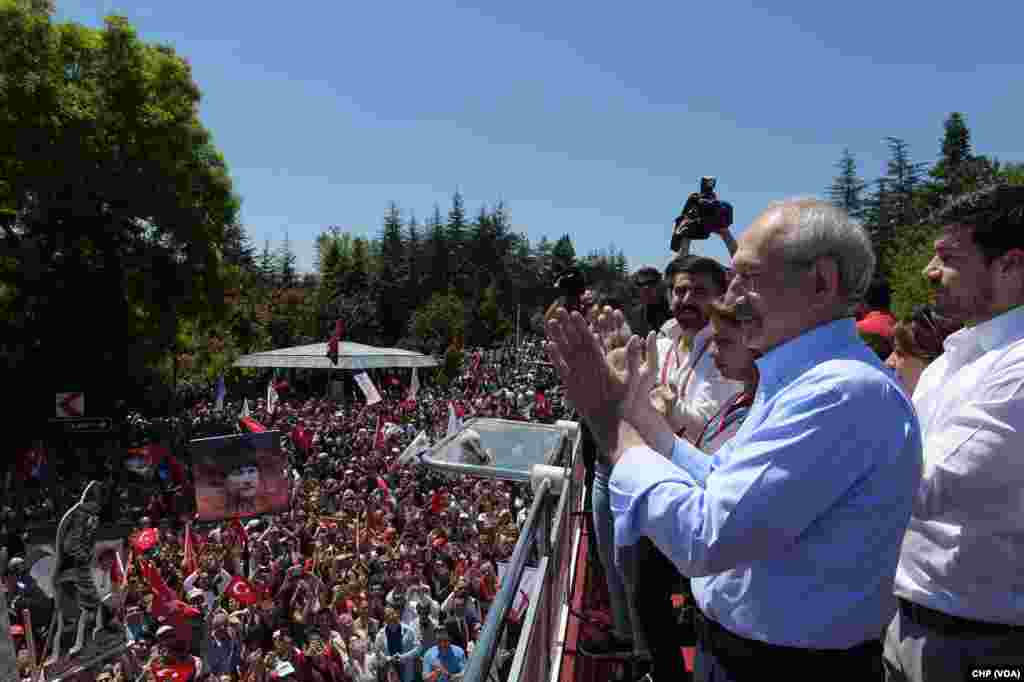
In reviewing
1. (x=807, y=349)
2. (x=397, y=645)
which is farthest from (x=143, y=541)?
(x=807, y=349)

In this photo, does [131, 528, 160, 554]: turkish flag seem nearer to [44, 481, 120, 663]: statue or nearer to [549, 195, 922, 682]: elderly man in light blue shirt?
[44, 481, 120, 663]: statue

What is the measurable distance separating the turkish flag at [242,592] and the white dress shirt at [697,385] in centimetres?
724

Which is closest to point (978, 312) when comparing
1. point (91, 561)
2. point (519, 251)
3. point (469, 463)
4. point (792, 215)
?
point (792, 215)

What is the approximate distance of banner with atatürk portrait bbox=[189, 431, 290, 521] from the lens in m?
10.3

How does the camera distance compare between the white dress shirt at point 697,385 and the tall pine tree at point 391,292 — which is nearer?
the white dress shirt at point 697,385

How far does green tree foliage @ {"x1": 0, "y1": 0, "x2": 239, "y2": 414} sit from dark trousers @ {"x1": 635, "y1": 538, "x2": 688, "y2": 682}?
76.2ft

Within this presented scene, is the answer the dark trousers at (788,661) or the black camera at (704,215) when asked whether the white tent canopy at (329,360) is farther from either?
the dark trousers at (788,661)

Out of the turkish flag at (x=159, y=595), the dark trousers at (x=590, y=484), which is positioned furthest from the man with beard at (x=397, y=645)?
the dark trousers at (x=590, y=484)

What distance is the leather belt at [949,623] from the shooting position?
1761 mm

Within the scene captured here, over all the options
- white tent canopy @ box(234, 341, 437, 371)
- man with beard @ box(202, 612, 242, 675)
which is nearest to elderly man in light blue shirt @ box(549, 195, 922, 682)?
man with beard @ box(202, 612, 242, 675)

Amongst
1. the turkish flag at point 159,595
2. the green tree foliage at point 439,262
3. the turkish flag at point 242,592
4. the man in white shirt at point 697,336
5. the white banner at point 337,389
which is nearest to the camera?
the man in white shirt at point 697,336

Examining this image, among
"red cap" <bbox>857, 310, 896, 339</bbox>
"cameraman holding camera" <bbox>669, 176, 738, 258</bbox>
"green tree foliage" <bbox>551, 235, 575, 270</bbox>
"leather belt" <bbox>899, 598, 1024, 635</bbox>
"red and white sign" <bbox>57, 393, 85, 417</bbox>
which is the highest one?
"green tree foliage" <bbox>551, 235, 575, 270</bbox>

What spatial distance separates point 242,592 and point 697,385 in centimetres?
782

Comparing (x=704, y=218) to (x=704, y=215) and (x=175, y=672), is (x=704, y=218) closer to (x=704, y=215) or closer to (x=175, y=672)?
(x=704, y=215)
